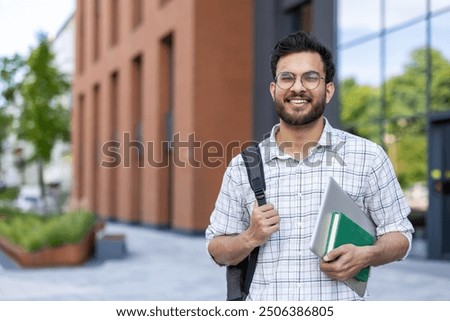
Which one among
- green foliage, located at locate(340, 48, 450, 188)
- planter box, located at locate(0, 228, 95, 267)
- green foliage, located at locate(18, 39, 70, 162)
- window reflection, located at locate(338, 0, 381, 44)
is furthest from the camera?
green foliage, located at locate(18, 39, 70, 162)

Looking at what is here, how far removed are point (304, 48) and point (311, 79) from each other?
0.38ft

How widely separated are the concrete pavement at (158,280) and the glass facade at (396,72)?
8.36 ft

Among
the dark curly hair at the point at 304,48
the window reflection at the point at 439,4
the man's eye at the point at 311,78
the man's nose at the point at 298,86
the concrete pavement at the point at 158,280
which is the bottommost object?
the concrete pavement at the point at 158,280

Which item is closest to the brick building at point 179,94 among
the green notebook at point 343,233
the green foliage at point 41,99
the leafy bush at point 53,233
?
the green foliage at point 41,99

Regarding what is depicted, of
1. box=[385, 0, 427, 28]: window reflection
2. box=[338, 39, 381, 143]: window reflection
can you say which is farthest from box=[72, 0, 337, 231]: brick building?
box=[385, 0, 427, 28]: window reflection

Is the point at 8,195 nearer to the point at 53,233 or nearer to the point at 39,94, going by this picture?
the point at 39,94

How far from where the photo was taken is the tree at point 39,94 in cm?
3678

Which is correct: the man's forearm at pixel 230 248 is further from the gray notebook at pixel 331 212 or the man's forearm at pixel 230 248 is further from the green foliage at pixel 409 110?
the green foliage at pixel 409 110

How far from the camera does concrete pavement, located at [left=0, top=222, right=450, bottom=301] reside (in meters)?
9.61

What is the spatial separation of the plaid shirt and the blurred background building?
12.3m

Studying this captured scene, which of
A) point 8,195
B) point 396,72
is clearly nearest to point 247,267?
point 396,72

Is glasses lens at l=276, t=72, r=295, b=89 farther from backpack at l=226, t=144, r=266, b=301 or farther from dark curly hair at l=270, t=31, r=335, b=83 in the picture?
backpack at l=226, t=144, r=266, b=301

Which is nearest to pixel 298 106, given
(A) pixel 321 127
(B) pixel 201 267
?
(A) pixel 321 127
